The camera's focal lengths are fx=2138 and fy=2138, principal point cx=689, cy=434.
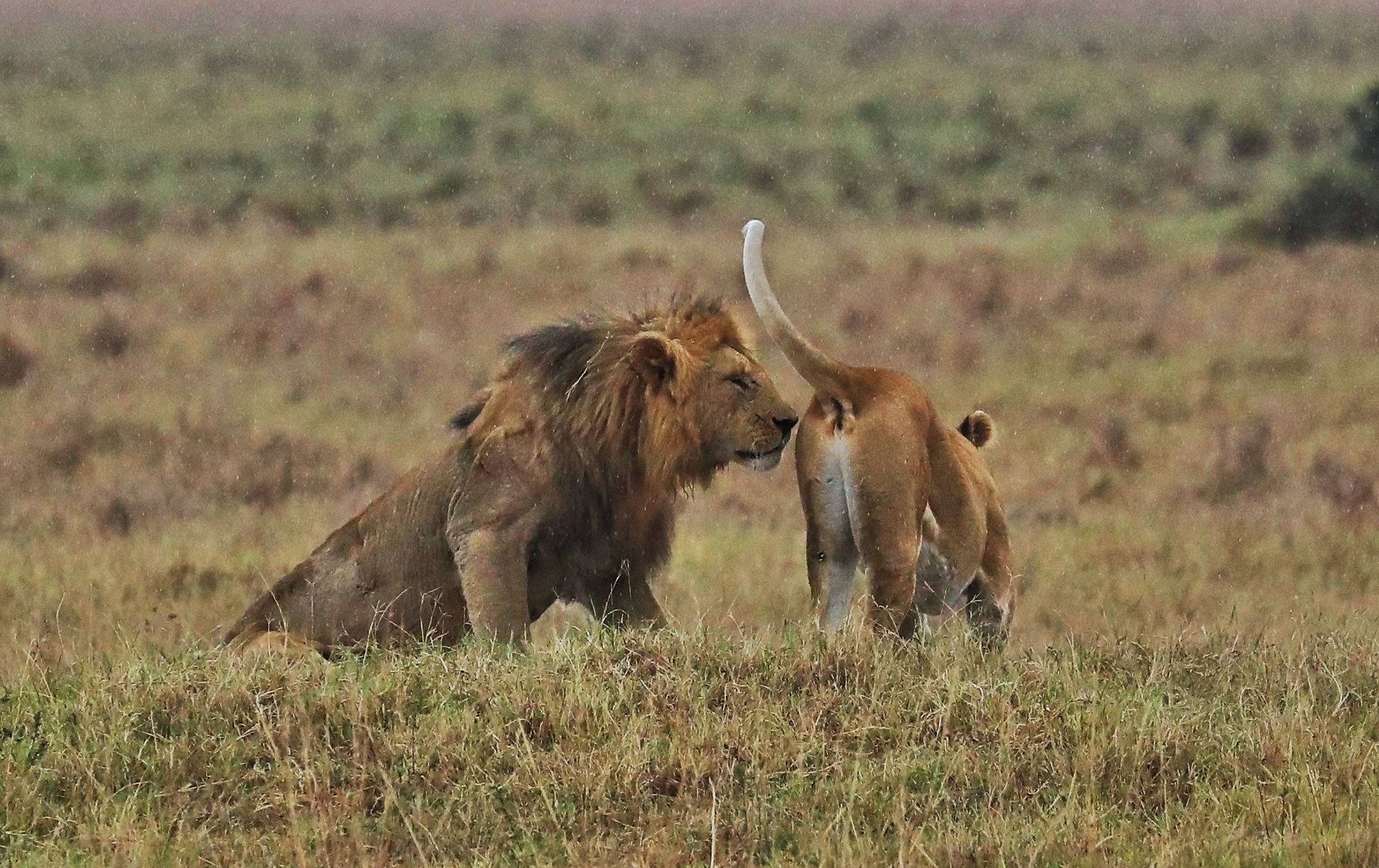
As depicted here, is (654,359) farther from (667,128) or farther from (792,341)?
(667,128)

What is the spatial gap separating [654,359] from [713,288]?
1304cm

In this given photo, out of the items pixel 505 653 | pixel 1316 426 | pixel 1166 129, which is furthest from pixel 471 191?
pixel 505 653

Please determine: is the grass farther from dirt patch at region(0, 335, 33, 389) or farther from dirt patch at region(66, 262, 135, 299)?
dirt patch at region(0, 335, 33, 389)

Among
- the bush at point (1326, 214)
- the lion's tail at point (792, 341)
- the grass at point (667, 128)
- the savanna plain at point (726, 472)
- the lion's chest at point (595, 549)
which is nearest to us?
the savanna plain at point (726, 472)

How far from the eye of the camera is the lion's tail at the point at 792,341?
6.67m

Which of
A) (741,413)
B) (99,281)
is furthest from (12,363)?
(741,413)

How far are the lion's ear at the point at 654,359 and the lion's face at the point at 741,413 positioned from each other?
0.10 metres

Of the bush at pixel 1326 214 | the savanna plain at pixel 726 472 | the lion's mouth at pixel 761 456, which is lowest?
the bush at pixel 1326 214

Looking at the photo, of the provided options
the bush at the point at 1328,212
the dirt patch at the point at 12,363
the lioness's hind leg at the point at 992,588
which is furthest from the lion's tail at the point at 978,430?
the bush at the point at 1328,212

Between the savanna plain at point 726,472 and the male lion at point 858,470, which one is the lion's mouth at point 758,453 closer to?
the male lion at point 858,470

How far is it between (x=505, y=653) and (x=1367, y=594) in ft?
17.3

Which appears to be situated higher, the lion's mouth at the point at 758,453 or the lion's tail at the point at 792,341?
the lion's tail at the point at 792,341

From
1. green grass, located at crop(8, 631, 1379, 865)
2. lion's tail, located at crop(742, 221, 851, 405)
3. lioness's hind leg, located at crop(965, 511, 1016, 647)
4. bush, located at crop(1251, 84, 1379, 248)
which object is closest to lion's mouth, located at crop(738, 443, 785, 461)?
lion's tail, located at crop(742, 221, 851, 405)

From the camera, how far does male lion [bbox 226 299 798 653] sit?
23.5ft
